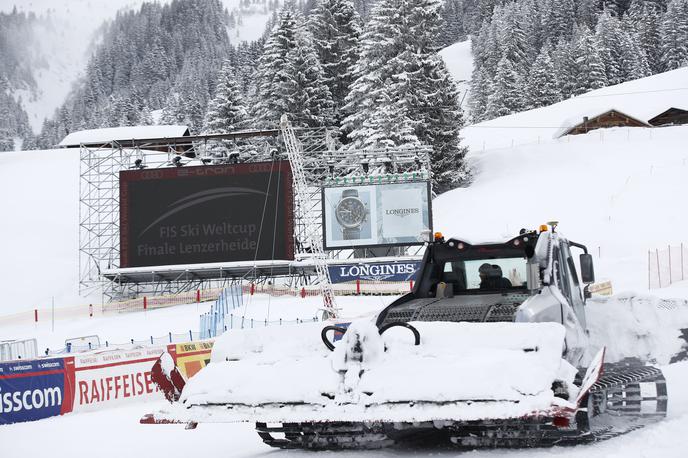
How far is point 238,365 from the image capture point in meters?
7.50

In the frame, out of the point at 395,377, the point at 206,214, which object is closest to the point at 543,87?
the point at 206,214

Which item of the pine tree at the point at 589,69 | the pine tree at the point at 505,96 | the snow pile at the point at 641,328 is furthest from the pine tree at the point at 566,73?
the snow pile at the point at 641,328

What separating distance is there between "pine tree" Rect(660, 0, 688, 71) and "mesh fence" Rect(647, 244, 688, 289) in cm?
8475

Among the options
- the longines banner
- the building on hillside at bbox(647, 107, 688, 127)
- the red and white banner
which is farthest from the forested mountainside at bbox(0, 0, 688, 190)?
the red and white banner

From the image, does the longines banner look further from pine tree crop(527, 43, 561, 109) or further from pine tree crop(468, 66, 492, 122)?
pine tree crop(468, 66, 492, 122)

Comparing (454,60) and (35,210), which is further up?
(454,60)

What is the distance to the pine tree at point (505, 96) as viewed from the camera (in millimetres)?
103775

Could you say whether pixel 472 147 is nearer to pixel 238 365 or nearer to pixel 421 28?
pixel 421 28

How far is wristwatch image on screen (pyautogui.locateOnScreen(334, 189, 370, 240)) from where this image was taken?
135 feet

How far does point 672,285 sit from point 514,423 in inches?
1117

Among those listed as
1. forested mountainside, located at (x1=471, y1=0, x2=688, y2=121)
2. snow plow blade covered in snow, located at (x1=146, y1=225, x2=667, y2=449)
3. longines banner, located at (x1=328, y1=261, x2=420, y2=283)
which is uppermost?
forested mountainside, located at (x1=471, y1=0, x2=688, y2=121)

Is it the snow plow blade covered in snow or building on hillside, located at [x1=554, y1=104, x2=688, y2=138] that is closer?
the snow plow blade covered in snow

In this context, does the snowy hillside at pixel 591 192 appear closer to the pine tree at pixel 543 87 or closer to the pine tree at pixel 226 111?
the pine tree at pixel 226 111

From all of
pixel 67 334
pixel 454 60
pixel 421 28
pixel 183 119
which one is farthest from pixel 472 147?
pixel 454 60
